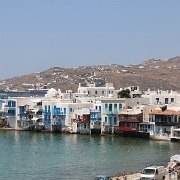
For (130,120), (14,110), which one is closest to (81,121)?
(130,120)

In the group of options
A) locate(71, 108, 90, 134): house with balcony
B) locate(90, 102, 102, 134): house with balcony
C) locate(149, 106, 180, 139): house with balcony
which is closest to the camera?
locate(149, 106, 180, 139): house with balcony

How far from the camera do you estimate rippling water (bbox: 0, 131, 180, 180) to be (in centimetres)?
3875

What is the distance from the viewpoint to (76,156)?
4681 centimetres

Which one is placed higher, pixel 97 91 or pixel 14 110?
pixel 97 91

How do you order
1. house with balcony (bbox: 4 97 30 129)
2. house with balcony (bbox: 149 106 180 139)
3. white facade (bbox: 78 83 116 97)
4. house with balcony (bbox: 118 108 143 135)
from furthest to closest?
1. white facade (bbox: 78 83 116 97)
2. house with balcony (bbox: 4 97 30 129)
3. house with balcony (bbox: 118 108 143 135)
4. house with balcony (bbox: 149 106 180 139)

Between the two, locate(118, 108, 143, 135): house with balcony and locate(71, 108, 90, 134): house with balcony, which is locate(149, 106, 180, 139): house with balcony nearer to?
locate(118, 108, 143, 135): house with balcony

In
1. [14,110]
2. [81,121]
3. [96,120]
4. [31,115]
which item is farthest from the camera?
[14,110]

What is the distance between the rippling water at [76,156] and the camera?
3875cm

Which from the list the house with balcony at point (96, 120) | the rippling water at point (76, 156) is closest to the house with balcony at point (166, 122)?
the rippling water at point (76, 156)

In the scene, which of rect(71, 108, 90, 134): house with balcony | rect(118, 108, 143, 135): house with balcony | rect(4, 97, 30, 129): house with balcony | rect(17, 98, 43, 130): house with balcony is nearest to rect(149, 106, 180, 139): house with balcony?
rect(118, 108, 143, 135): house with balcony

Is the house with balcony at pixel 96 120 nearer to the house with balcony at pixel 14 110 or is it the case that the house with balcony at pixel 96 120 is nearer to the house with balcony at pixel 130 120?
the house with balcony at pixel 130 120

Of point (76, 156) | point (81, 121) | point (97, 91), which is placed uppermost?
point (97, 91)

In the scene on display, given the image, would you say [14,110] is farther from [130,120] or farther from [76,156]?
[76,156]

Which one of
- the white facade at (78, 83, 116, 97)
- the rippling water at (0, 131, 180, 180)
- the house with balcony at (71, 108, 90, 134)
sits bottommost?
the rippling water at (0, 131, 180, 180)
